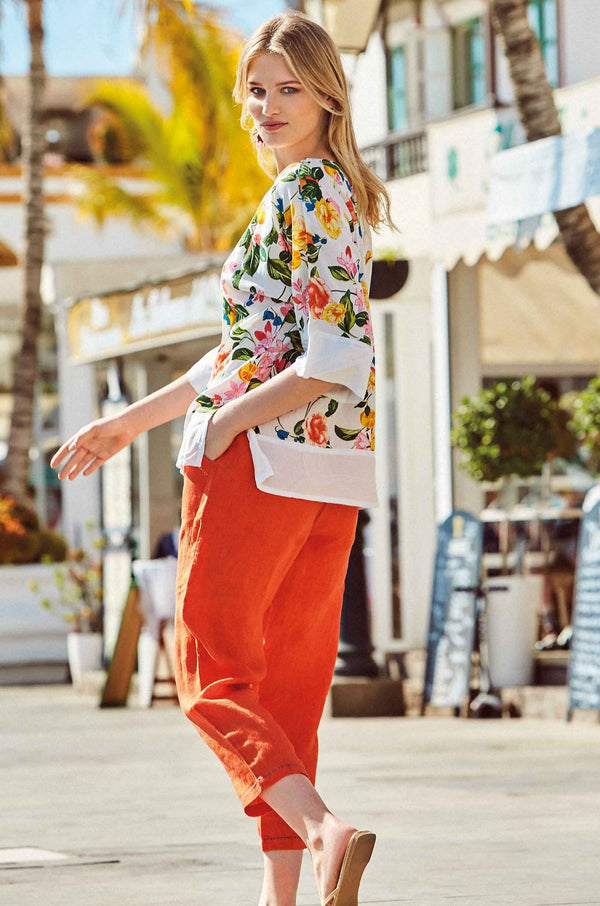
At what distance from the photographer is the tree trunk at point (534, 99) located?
32.9 feet

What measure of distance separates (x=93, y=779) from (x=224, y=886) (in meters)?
2.92

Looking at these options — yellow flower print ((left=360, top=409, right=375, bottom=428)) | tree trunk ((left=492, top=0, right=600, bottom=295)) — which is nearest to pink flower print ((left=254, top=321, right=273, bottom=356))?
yellow flower print ((left=360, top=409, right=375, bottom=428))

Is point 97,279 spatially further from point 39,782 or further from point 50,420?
point 50,420

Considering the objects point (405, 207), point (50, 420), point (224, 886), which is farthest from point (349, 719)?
point (50, 420)

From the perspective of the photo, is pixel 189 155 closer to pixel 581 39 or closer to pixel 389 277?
pixel 581 39

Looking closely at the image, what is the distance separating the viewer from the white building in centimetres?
1176

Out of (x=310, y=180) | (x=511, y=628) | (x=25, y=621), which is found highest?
(x=310, y=180)

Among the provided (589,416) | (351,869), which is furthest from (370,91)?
(351,869)

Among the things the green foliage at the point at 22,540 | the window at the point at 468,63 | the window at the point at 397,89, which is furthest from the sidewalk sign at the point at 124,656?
the window at the point at 468,63

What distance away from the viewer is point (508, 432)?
10.6 metres

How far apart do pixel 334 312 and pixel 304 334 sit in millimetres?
70

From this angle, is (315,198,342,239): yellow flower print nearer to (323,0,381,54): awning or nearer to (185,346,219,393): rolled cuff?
(185,346,219,393): rolled cuff

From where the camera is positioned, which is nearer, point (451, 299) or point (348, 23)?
point (451, 299)

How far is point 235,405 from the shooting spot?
3.39 meters
